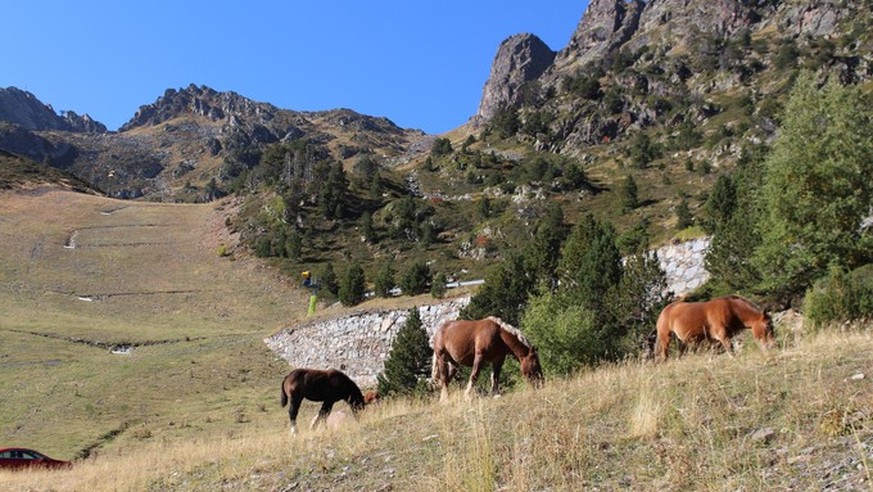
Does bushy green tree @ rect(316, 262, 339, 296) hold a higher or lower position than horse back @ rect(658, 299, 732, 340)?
higher

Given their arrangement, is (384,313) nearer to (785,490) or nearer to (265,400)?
(265,400)

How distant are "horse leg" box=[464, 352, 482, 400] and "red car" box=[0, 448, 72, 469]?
15.9 meters

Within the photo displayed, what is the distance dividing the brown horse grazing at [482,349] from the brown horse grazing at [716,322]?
8.65 feet

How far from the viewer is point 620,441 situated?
653cm

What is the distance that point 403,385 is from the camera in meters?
35.2

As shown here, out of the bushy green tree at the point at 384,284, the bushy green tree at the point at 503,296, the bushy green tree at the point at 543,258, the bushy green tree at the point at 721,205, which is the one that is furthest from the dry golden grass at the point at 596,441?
the bushy green tree at the point at 384,284

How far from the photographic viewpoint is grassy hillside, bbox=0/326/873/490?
5180 mm

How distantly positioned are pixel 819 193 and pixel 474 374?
804 inches

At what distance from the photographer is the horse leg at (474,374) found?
11.2 m

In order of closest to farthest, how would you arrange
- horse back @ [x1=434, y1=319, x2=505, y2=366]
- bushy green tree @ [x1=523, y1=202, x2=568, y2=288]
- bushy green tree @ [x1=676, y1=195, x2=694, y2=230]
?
horse back @ [x1=434, y1=319, x2=505, y2=366]
bushy green tree @ [x1=523, y1=202, x2=568, y2=288]
bushy green tree @ [x1=676, y1=195, x2=694, y2=230]

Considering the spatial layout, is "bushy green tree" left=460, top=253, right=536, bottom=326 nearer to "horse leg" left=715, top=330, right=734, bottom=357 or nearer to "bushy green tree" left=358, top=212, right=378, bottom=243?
"horse leg" left=715, top=330, right=734, bottom=357

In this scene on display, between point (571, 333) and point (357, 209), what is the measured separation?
77.9 m

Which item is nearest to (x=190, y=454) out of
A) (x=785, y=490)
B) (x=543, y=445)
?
(x=543, y=445)

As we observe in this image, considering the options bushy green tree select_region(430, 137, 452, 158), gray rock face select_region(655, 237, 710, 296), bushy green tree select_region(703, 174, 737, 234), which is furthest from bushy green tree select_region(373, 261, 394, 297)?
bushy green tree select_region(430, 137, 452, 158)
